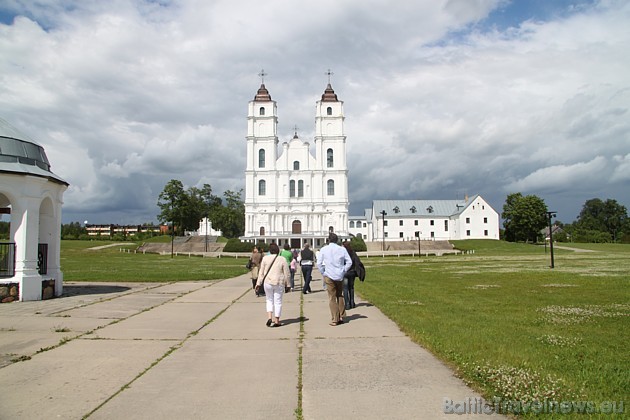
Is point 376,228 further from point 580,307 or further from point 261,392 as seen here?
point 261,392

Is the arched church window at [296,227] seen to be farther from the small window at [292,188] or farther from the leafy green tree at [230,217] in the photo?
the leafy green tree at [230,217]

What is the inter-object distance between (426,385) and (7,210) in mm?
16476

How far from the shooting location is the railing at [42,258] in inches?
600

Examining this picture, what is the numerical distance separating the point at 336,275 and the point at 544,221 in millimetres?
84462

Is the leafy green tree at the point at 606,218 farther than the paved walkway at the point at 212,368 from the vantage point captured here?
Yes

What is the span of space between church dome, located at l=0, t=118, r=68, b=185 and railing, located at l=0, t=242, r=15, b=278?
→ 2076 mm

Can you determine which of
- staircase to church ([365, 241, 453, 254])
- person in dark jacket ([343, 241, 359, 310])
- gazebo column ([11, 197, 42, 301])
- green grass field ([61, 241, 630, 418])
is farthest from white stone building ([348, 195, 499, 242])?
gazebo column ([11, 197, 42, 301])

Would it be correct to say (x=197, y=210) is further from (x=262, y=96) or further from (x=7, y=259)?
(x=7, y=259)

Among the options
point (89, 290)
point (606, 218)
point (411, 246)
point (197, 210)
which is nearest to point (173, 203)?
point (197, 210)

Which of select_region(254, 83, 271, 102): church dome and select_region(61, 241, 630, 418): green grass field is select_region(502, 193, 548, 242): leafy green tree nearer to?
select_region(254, 83, 271, 102): church dome

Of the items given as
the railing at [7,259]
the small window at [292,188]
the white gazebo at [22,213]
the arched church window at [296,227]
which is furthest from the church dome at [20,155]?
the small window at [292,188]

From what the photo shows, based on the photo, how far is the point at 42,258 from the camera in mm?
15383

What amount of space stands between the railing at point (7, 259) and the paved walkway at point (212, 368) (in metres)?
2.69

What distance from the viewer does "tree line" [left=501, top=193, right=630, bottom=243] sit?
8550 cm
